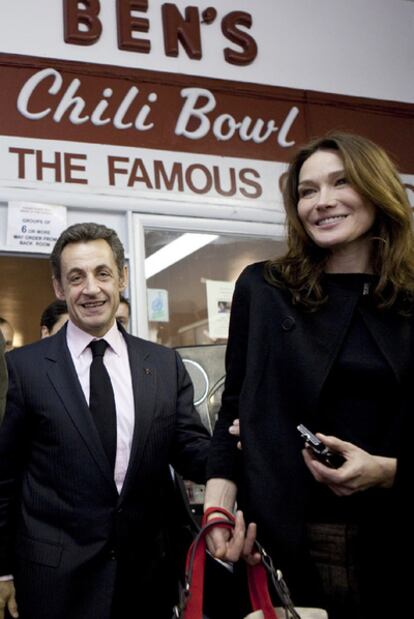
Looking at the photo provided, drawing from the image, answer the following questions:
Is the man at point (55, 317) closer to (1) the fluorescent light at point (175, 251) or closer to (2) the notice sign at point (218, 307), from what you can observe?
(1) the fluorescent light at point (175, 251)

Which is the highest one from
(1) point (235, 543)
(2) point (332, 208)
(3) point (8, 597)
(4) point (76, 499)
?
(2) point (332, 208)

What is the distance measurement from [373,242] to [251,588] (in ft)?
2.46

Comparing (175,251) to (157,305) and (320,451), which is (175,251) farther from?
(320,451)

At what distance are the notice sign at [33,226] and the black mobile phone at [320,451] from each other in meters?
2.71

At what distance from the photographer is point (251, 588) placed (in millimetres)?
1240

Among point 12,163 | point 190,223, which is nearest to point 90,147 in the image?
point 12,163

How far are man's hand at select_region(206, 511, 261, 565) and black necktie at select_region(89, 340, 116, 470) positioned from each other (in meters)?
0.90

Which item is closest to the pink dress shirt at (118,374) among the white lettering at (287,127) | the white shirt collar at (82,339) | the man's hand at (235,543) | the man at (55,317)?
the white shirt collar at (82,339)

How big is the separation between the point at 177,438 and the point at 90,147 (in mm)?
2181

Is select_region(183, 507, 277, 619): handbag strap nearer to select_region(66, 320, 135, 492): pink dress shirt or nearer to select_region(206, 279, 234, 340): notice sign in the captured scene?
select_region(66, 320, 135, 492): pink dress shirt

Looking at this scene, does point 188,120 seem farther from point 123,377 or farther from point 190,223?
point 123,377

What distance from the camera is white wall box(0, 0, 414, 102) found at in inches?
160

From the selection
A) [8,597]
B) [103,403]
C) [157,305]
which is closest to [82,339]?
[103,403]

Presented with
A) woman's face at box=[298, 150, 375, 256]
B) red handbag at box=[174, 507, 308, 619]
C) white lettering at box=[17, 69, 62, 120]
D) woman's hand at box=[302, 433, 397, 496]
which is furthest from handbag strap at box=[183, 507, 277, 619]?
white lettering at box=[17, 69, 62, 120]
